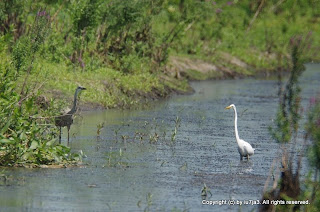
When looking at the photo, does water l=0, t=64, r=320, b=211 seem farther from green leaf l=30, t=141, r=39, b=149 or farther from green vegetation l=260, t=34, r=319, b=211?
green vegetation l=260, t=34, r=319, b=211

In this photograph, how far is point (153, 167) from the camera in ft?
37.8

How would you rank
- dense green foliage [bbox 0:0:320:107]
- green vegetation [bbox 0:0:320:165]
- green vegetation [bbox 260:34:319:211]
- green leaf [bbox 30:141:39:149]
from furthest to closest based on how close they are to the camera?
dense green foliage [bbox 0:0:320:107] → green vegetation [bbox 0:0:320:165] → green leaf [bbox 30:141:39:149] → green vegetation [bbox 260:34:319:211]

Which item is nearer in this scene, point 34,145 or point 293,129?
point 293,129

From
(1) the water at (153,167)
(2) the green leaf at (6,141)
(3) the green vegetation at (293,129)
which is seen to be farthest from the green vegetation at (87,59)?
(3) the green vegetation at (293,129)

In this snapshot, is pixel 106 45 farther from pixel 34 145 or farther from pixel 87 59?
pixel 34 145

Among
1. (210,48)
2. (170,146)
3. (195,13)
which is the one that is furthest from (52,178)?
(210,48)

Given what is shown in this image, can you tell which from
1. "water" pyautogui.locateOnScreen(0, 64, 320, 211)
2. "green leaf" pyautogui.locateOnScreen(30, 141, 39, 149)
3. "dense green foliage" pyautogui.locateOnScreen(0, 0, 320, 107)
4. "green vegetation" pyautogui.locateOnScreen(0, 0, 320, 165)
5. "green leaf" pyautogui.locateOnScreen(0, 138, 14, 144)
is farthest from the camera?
"dense green foliage" pyautogui.locateOnScreen(0, 0, 320, 107)

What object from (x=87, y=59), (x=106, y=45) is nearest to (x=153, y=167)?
(x=87, y=59)

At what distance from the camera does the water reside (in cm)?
923

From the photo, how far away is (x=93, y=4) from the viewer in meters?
19.9

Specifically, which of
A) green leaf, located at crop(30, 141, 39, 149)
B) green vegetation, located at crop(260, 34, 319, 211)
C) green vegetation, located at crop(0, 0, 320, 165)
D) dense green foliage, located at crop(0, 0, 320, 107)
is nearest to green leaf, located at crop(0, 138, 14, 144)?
green vegetation, located at crop(0, 0, 320, 165)

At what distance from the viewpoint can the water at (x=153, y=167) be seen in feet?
30.3

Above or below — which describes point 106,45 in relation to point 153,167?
above

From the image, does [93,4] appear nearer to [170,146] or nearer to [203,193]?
[170,146]
